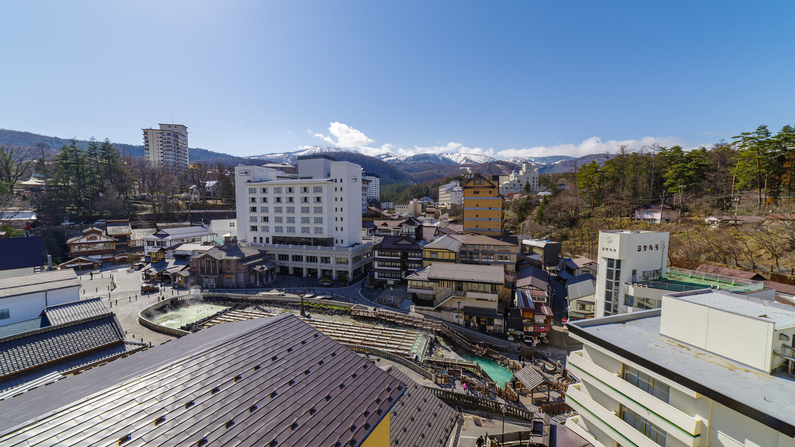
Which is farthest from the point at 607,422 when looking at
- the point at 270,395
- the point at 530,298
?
the point at 530,298

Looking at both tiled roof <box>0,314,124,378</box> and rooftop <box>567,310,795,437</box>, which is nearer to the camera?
rooftop <box>567,310,795,437</box>

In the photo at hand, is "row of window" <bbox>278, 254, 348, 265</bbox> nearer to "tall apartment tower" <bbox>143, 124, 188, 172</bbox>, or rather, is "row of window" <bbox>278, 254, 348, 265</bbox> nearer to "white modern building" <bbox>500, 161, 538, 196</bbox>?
"white modern building" <bbox>500, 161, 538, 196</bbox>

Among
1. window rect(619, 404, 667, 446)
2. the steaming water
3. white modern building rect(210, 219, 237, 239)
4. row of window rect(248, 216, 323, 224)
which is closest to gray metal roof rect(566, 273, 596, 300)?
window rect(619, 404, 667, 446)

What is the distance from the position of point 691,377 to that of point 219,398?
11884 mm

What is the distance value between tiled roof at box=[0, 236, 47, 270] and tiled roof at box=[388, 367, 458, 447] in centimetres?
4448

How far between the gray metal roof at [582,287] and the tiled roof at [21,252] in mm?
57411

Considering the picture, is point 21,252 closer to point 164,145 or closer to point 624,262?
point 624,262

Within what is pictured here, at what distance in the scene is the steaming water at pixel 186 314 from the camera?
28125mm

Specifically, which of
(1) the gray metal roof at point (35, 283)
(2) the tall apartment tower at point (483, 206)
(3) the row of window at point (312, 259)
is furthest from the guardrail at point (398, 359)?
(2) the tall apartment tower at point (483, 206)

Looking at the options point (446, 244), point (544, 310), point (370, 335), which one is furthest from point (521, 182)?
point (370, 335)

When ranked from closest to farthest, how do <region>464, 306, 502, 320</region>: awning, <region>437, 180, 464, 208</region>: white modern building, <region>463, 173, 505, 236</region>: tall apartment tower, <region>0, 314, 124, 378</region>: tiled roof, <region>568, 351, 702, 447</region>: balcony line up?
<region>568, 351, 702, 447</region>: balcony < <region>0, 314, 124, 378</region>: tiled roof < <region>464, 306, 502, 320</region>: awning < <region>463, 173, 505, 236</region>: tall apartment tower < <region>437, 180, 464, 208</region>: white modern building

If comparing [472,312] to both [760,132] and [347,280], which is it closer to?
[347,280]

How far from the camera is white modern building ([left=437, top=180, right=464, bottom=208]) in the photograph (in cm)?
10247

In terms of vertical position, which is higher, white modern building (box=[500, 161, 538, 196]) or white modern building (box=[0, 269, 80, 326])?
white modern building (box=[500, 161, 538, 196])
